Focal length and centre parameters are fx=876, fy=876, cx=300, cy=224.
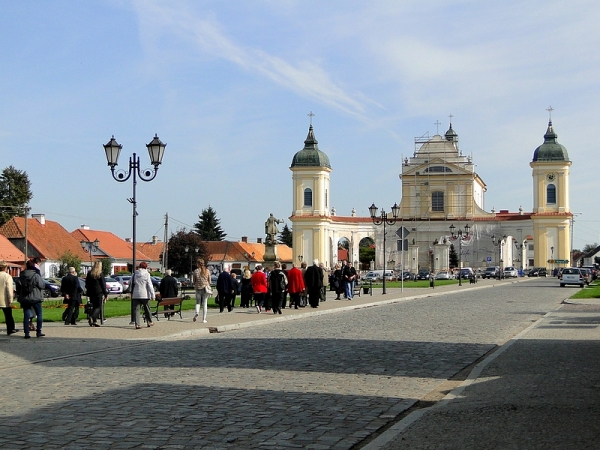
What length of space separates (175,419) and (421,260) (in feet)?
347

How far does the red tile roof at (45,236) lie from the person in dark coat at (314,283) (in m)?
51.9

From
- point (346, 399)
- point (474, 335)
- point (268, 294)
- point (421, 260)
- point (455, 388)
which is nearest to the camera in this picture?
point (346, 399)

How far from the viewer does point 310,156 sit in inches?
4717

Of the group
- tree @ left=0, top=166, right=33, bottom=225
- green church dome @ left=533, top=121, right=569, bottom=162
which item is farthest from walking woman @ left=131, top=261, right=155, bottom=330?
green church dome @ left=533, top=121, right=569, bottom=162

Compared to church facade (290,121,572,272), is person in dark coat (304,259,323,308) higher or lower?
lower

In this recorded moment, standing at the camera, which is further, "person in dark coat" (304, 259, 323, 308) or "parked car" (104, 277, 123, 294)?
"parked car" (104, 277, 123, 294)

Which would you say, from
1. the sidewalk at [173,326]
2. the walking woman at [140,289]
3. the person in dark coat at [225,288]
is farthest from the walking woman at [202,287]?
the person in dark coat at [225,288]

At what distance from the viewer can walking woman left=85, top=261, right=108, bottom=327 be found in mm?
22203

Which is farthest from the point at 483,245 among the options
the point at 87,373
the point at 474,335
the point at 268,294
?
the point at 87,373

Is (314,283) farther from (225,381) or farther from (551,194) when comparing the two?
(551,194)

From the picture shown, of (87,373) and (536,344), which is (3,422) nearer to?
(87,373)

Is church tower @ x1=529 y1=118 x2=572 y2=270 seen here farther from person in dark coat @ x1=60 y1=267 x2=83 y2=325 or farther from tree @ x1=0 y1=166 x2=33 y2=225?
person in dark coat @ x1=60 y1=267 x2=83 y2=325

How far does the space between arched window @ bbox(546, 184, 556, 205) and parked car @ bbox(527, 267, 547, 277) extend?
32.5ft

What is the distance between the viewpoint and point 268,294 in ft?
97.3
